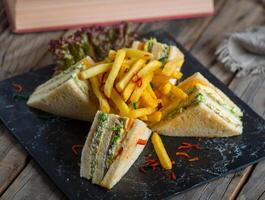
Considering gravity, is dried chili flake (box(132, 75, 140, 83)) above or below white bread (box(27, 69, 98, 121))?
above

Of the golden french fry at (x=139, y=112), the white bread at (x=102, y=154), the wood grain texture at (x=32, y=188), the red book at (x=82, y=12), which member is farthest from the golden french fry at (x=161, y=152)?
the red book at (x=82, y=12)

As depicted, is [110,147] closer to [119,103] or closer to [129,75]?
[119,103]

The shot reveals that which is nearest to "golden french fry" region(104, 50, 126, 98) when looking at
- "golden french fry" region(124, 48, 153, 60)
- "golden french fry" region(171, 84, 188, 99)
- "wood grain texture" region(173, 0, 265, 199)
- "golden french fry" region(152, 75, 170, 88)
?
"golden french fry" region(124, 48, 153, 60)

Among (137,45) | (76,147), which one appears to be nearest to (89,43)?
(137,45)

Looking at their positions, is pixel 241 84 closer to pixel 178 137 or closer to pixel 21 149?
pixel 178 137

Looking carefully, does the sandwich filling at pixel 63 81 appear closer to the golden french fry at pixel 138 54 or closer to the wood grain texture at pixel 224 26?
the golden french fry at pixel 138 54

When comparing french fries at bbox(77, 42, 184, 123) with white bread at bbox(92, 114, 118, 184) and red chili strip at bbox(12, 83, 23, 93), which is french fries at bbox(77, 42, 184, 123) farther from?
red chili strip at bbox(12, 83, 23, 93)
